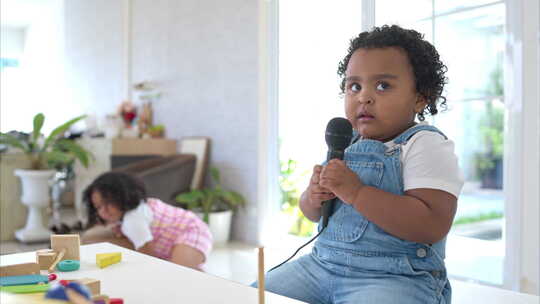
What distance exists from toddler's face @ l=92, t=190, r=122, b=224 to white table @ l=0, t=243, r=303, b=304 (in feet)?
4.81

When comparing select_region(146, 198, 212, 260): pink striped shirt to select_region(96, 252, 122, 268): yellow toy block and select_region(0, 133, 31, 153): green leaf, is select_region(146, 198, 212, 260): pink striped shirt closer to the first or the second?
select_region(96, 252, 122, 268): yellow toy block

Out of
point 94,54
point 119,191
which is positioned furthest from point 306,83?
point 94,54

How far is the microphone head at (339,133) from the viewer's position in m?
0.93

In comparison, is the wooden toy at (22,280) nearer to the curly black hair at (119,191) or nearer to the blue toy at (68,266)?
the blue toy at (68,266)

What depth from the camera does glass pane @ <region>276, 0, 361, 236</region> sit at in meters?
3.07

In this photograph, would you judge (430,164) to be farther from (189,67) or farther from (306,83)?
(189,67)

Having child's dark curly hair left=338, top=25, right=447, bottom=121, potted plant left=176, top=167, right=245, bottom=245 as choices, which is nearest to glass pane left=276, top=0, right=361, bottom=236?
potted plant left=176, top=167, right=245, bottom=245

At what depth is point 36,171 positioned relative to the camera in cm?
371

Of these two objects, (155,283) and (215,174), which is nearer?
(155,283)

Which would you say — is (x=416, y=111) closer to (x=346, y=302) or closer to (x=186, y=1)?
(x=346, y=302)

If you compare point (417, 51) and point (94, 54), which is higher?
point (94, 54)

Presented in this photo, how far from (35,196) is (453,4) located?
3.11m

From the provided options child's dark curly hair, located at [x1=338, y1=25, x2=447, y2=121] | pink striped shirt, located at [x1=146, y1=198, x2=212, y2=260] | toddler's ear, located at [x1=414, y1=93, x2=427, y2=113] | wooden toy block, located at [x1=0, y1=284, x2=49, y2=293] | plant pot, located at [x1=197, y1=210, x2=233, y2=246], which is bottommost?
plant pot, located at [x1=197, y1=210, x2=233, y2=246]

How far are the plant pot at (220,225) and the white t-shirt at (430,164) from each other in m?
2.77
